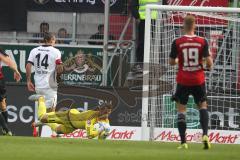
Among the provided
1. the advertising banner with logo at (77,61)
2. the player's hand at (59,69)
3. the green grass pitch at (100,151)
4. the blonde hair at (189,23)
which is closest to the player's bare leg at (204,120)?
the green grass pitch at (100,151)

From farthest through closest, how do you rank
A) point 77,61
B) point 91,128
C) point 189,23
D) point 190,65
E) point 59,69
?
point 77,61 → point 59,69 → point 91,128 → point 190,65 → point 189,23

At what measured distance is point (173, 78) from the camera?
738 inches

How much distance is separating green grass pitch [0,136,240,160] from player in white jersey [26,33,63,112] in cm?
397

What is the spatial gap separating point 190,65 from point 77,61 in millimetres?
7910

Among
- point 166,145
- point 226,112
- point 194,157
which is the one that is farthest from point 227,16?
point 194,157

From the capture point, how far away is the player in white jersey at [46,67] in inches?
713

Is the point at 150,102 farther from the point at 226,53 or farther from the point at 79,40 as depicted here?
the point at 79,40

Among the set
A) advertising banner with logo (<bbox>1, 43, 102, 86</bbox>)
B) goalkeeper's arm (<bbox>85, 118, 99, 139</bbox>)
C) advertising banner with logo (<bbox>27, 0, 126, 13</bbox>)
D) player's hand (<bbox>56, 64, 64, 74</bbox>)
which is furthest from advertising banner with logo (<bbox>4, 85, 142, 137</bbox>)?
advertising banner with logo (<bbox>27, 0, 126, 13</bbox>)

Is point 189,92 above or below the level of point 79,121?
above

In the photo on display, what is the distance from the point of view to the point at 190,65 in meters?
13.2

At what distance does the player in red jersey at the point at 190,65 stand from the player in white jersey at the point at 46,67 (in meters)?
5.12

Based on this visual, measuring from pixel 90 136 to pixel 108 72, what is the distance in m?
3.22

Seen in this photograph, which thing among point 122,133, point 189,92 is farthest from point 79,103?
point 189,92

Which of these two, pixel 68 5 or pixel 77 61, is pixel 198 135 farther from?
pixel 68 5
